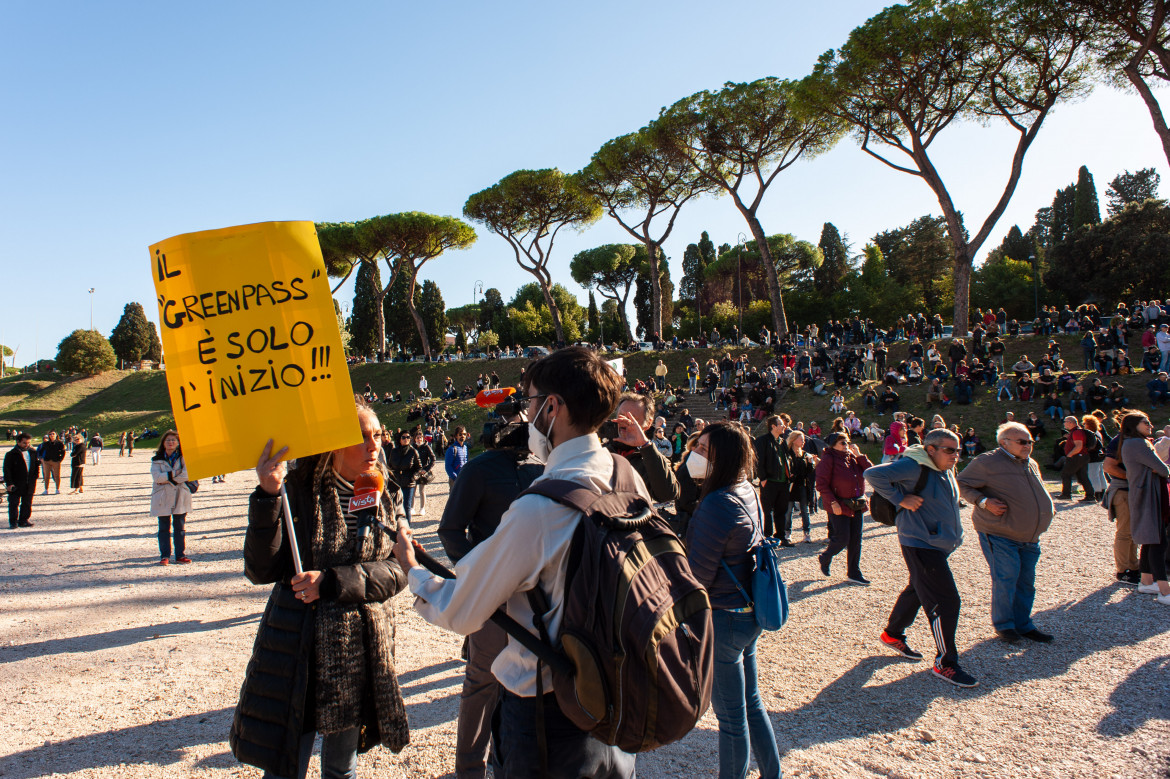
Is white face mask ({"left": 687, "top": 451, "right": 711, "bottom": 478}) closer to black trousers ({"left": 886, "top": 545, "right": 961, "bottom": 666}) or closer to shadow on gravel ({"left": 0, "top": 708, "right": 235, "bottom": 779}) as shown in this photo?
black trousers ({"left": 886, "top": 545, "right": 961, "bottom": 666})

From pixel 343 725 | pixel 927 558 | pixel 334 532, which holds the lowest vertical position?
pixel 927 558

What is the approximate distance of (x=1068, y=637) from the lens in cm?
430

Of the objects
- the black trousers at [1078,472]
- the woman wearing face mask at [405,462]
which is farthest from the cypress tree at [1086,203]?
the woman wearing face mask at [405,462]

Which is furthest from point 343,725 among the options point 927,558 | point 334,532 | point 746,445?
point 927,558

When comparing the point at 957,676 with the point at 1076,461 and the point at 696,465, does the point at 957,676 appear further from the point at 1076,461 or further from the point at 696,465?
the point at 1076,461

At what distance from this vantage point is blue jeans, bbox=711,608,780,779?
2379 millimetres

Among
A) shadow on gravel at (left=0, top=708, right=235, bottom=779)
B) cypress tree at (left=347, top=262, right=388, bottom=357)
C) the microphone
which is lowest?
shadow on gravel at (left=0, top=708, right=235, bottom=779)

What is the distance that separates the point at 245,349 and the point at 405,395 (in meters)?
33.0

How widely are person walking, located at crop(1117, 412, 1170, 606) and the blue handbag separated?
3.94m

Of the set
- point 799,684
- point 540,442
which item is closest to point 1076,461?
point 799,684

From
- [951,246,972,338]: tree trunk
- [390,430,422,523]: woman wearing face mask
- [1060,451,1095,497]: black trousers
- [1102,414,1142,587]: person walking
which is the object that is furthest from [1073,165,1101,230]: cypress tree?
[390,430,422,523]: woman wearing face mask

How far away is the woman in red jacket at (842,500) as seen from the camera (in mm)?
5625

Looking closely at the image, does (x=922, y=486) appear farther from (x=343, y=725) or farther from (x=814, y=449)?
(x=814, y=449)

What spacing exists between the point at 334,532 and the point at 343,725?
57cm
